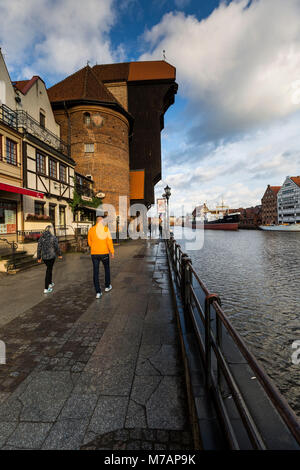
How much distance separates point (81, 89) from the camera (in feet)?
86.8

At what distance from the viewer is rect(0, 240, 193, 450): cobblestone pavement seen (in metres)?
1.87

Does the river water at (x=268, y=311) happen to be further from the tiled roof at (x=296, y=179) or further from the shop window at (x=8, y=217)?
the tiled roof at (x=296, y=179)

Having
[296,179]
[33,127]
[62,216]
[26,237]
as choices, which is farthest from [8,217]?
[296,179]

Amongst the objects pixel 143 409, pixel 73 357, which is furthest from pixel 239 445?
pixel 73 357

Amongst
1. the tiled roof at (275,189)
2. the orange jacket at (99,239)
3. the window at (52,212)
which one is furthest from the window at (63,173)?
the tiled roof at (275,189)

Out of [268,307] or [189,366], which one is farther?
[268,307]

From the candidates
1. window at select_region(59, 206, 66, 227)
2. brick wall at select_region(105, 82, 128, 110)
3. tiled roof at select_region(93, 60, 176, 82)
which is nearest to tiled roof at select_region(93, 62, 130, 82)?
tiled roof at select_region(93, 60, 176, 82)

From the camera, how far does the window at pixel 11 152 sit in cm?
1298

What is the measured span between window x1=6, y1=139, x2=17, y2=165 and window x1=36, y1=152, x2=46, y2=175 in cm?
202

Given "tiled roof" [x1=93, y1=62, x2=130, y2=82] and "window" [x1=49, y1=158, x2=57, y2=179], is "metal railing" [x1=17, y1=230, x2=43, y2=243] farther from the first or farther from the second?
"tiled roof" [x1=93, y1=62, x2=130, y2=82]

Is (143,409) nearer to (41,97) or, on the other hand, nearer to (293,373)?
(293,373)

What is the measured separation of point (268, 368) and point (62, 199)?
63.2 ft

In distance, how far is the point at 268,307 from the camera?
19.3 ft

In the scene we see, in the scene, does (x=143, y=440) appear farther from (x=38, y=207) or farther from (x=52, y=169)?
(x=52, y=169)
